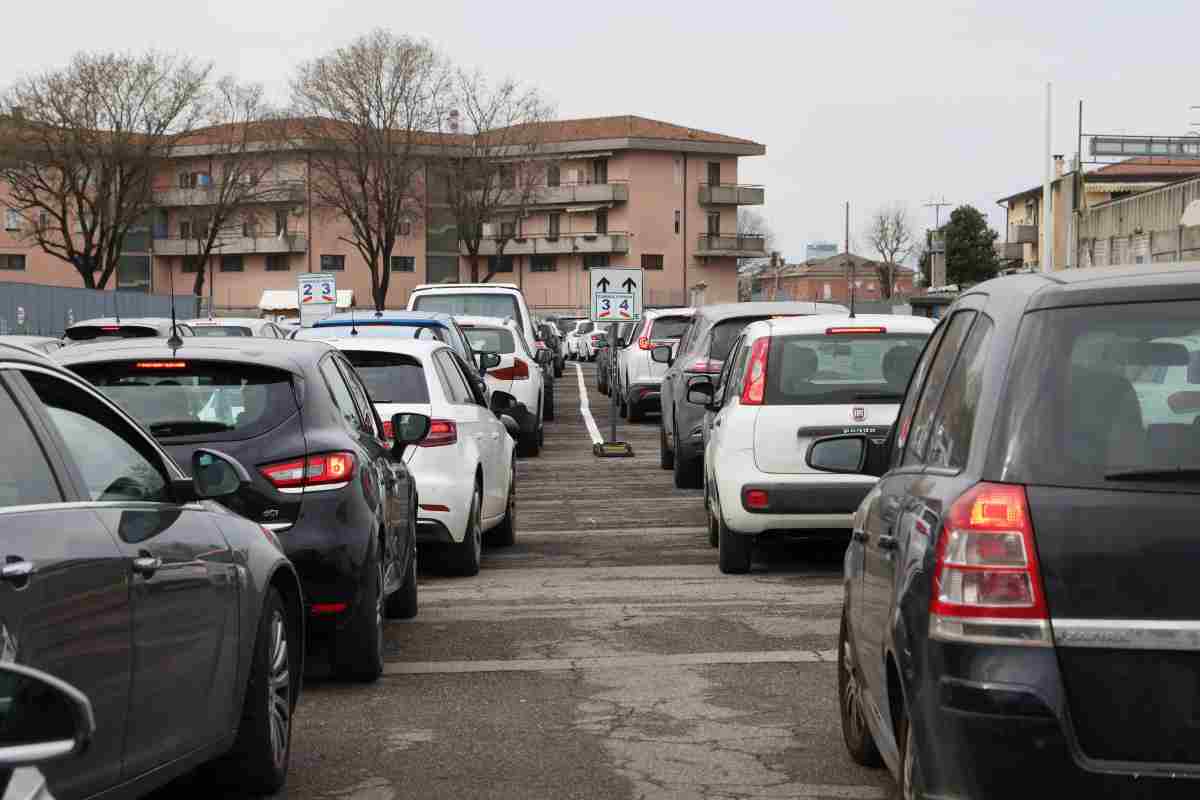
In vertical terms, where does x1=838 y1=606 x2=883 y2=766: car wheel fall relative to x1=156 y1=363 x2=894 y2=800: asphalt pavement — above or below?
above

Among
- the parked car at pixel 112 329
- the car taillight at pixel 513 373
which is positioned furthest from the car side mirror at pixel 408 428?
the parked car at pixel 112 329

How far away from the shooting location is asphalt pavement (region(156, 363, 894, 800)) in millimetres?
6648

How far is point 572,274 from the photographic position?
4427 inches

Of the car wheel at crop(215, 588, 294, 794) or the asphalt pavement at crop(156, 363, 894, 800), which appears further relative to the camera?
the asphalt pavement at crop(156, 363, 894, 800)

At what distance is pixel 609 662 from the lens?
895 centimetres

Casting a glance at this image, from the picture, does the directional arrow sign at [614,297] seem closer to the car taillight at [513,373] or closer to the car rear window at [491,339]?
the car rear window at [491,339]

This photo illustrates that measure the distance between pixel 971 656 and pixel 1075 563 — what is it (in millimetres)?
294

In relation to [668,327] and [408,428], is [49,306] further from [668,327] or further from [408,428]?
[408,428]

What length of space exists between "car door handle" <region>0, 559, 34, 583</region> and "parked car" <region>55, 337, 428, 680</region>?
158 inches

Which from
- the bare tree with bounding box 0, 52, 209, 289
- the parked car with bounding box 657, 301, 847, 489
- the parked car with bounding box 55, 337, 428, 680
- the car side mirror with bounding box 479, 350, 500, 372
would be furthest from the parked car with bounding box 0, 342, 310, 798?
the bare tree with bounding box 0, 52, 209, 289

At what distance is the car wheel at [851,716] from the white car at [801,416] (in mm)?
5113

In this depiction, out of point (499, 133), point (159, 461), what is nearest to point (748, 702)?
point (159, 461)

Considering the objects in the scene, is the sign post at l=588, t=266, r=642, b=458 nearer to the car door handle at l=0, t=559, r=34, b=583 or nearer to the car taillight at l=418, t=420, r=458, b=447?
the car taillight at l=418, t=420, r=458, b=447

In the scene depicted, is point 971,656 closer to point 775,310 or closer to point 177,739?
point 177,739
